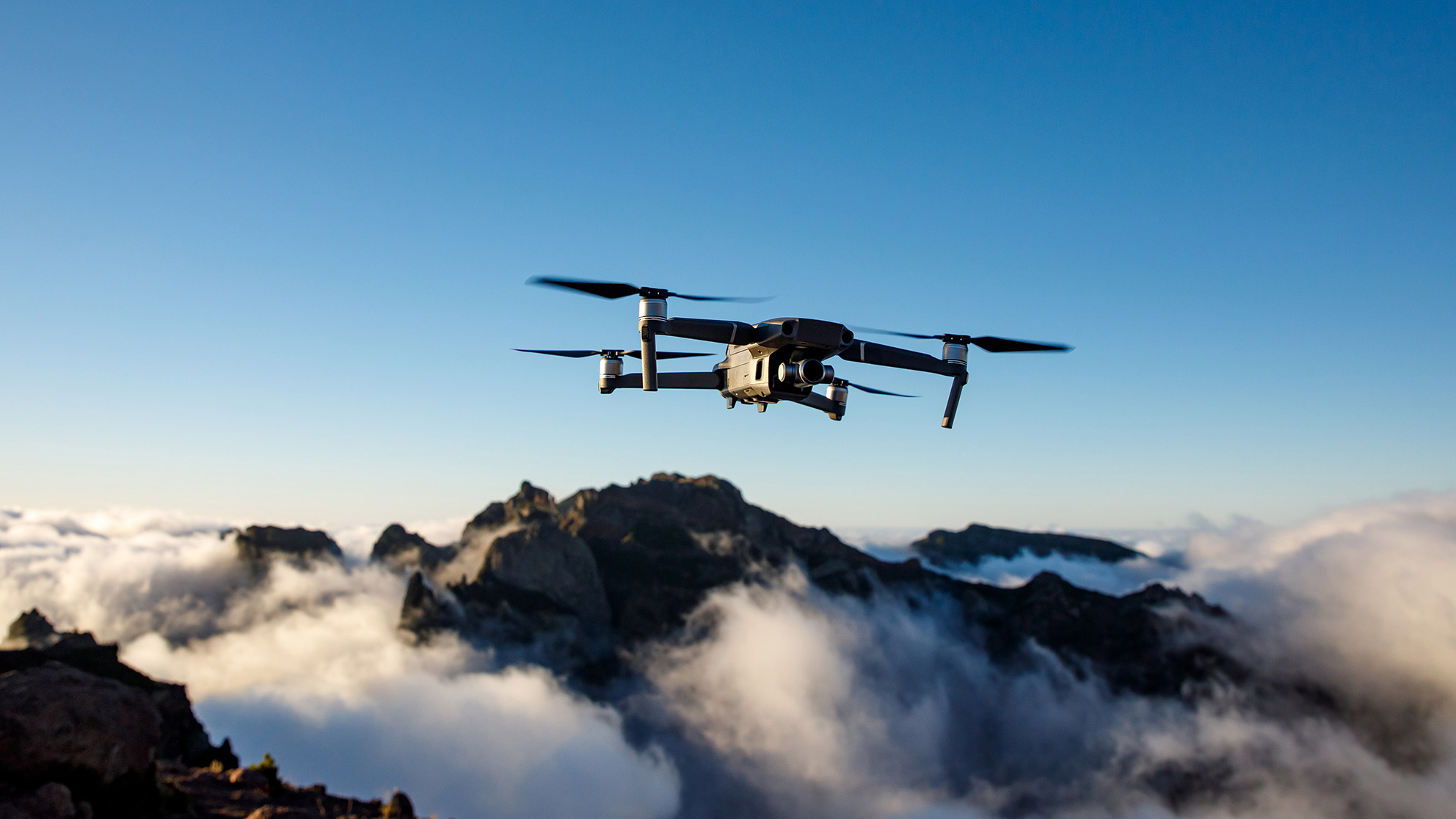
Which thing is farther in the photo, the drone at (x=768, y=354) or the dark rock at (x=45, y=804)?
the dark rock at (x=45, y=804)

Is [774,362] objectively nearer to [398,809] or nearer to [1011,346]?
[1011,346]

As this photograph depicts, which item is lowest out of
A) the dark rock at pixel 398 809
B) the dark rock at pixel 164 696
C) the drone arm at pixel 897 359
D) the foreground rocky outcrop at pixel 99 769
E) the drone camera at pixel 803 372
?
the dark rock at pixel 164 696

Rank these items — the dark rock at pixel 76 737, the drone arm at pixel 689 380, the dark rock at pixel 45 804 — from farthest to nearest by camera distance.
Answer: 1. the dark rock at pixel 76 737
2. the dark rock at pixel 45 804
3. the drone arm at pixel 689 380

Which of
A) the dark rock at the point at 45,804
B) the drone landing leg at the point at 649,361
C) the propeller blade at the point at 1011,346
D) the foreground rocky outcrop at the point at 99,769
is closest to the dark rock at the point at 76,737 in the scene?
the foreground rocky outcrop at the point at 99,769

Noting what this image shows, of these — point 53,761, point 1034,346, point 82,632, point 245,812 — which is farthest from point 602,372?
point 82,632

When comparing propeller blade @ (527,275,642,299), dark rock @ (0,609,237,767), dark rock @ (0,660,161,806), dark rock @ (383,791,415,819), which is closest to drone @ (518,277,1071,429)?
propeller blade @ (527,275,642,299)

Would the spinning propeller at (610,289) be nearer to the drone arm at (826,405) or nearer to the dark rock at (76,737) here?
the drone arm at (826,405)

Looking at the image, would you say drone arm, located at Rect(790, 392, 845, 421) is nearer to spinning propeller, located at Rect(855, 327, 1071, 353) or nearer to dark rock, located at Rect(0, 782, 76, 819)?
spinning propeller, located at Rect(855, 327, 1071, 353)
